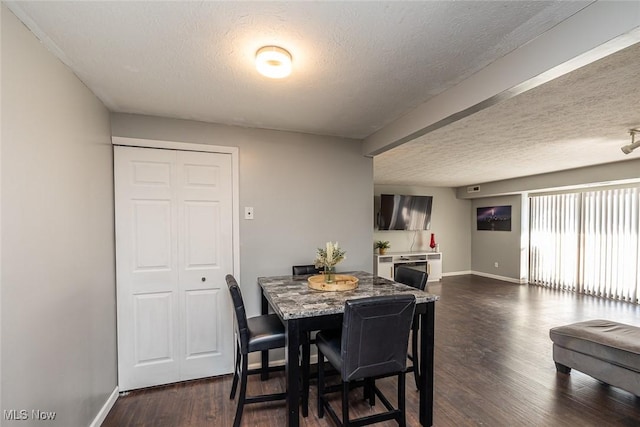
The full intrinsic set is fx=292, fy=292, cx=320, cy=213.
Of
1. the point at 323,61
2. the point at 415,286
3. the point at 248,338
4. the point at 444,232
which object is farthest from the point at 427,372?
the point at 444,232

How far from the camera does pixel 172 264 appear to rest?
2.63m

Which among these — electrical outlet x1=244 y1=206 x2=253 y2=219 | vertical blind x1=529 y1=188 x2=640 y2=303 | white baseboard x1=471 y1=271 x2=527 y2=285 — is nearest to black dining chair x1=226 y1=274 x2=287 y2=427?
electrical outlet x1=244 y1=206 x2=253 y2=219

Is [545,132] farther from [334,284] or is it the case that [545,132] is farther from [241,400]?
[241,400]

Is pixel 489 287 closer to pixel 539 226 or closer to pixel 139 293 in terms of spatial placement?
pixel 539 226

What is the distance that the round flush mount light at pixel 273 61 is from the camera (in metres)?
1.55

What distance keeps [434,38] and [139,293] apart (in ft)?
9.48

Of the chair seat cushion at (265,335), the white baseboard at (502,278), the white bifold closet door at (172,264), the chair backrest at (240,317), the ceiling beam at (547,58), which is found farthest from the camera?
the white baseboard at (502,278)

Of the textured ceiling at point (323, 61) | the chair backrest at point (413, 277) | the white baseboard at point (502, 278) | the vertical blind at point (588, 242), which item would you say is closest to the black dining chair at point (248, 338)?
the chair backrest at point (413, 277)

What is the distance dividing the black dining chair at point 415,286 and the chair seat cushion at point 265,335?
1.12 meters

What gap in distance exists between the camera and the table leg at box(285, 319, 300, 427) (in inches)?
69.4

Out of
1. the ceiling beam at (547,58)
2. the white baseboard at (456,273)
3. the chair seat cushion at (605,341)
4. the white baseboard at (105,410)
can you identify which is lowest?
the white baseboard at (456,273)

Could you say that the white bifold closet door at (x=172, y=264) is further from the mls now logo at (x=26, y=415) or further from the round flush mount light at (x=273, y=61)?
the round flush mount light at (x=273, y=61)

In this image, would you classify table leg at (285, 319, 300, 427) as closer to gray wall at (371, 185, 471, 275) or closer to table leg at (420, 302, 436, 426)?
table leg at (420, 302, 436, 426)

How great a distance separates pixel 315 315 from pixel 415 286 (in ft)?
4.30
